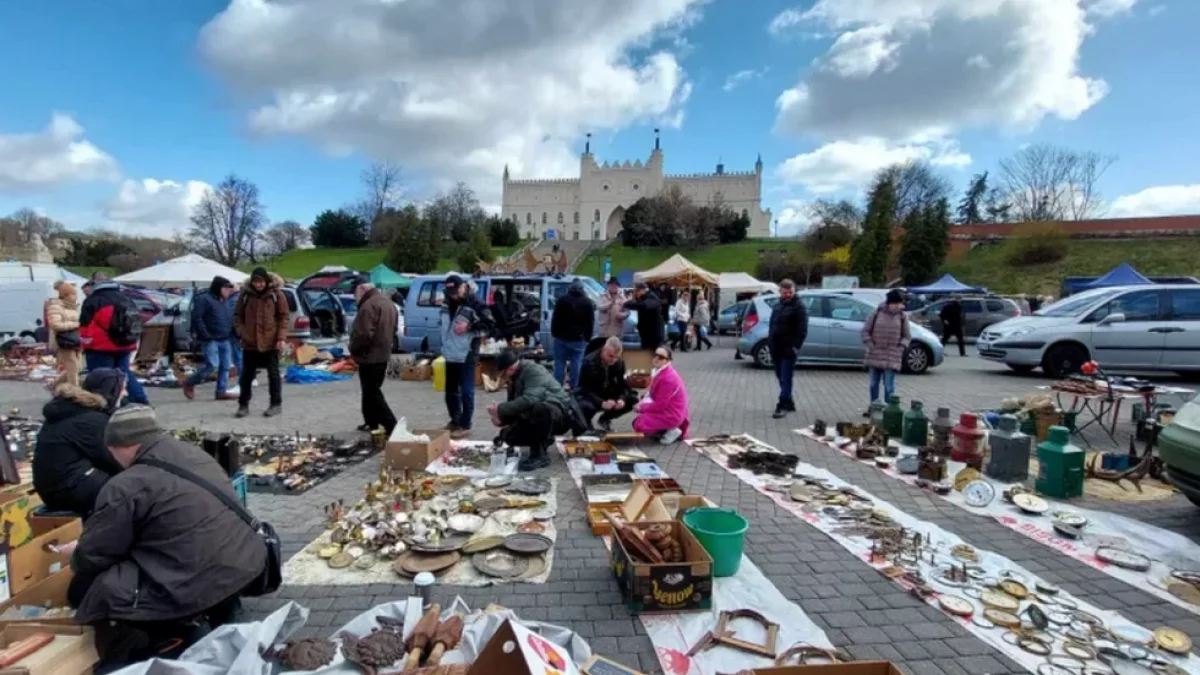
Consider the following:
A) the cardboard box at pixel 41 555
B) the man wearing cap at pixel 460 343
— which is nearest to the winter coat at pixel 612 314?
the man wearing cap at pixel 460 343

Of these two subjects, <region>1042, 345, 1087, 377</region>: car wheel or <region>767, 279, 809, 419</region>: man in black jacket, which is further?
<region>1042, 345, 1087, 377</region>: car wheel

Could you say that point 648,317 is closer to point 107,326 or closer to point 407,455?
point 407,455

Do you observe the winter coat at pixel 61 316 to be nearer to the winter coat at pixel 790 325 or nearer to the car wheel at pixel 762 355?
the winter coat at pixel 790 325

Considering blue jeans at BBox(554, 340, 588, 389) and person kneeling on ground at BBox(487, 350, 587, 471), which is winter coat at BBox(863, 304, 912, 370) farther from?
person kneeling on ground at BBox(487, 350, 587, 471)

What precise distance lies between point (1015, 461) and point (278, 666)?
6057mm

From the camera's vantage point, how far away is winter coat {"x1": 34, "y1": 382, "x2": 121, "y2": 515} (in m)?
3.61

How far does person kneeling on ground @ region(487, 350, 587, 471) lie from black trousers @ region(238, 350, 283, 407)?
11.5 feet

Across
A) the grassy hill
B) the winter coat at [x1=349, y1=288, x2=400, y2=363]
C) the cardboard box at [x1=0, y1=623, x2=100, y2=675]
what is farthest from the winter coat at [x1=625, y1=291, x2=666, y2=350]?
the grassy hill

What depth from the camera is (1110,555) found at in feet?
13.2

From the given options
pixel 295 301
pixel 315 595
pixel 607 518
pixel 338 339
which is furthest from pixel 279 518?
pixel 338 339

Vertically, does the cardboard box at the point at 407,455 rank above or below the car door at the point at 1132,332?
below

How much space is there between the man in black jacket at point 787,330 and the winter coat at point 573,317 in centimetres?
251

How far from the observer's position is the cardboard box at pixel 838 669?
7.47ft

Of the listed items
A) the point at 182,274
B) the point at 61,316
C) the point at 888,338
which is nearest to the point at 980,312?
the point at 888,338
